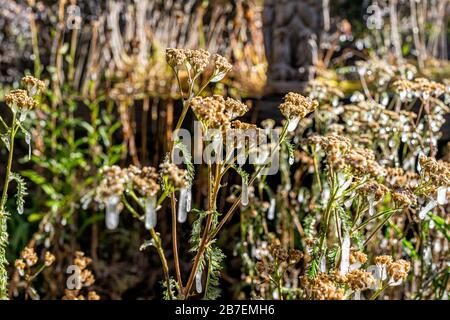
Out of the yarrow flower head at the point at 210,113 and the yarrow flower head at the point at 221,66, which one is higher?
the yarrow flower head at the point at 221,66

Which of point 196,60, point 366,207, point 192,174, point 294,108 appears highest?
point 196,60

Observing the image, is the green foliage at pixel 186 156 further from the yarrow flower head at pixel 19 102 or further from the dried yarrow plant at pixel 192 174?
the yarrow flower head at pixel 19 102

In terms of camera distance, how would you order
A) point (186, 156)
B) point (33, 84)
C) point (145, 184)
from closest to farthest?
point (145, 184), point (186, 156), point (33, 84)

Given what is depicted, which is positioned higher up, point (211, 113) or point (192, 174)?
point (211, 113)

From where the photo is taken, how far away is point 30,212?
3.20m

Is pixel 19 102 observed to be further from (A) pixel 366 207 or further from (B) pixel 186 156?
(A) pixel 366 207

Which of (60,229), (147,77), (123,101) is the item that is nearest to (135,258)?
(60,229)

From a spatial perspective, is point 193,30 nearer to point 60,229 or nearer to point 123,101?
point 123,101

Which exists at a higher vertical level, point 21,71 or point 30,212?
point 21,71

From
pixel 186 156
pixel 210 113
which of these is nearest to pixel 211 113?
pixel 210 113

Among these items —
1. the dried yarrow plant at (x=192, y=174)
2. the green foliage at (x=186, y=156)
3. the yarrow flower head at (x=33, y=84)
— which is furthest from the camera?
the yarrow flower head at (x=33, y=84)

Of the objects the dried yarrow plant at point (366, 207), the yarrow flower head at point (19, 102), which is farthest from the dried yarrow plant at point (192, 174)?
the yarrow flower head at point (19, 102)
